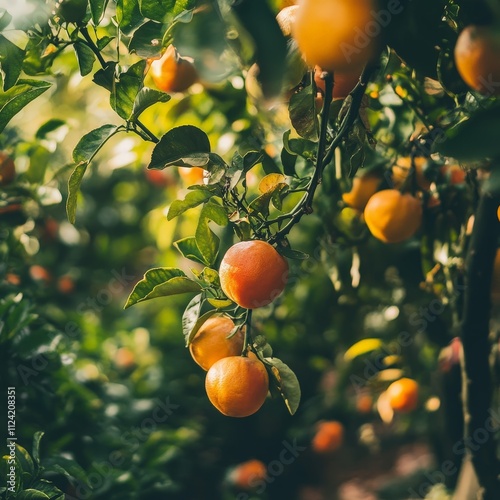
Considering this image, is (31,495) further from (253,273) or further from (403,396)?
(403,396)

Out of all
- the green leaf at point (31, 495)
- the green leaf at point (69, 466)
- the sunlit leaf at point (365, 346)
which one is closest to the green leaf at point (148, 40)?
the green leaf at point (31, 495)

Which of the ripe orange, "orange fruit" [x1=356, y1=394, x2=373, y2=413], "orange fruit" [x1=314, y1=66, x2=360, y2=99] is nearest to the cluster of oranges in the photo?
the ripe orange

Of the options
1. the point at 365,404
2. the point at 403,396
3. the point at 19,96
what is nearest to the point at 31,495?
the point at 19,96

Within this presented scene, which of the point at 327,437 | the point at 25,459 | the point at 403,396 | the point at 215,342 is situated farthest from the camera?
the point at 327,437

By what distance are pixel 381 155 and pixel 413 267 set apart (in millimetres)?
329

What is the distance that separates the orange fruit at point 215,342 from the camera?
0.83 metres

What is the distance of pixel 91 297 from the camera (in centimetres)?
244

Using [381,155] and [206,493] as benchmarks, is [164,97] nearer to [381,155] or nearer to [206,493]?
[381,155]

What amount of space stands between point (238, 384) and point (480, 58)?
49 cm

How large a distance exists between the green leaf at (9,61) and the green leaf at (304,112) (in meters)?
0.44

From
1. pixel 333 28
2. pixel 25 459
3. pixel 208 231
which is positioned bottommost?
pixel 25 459

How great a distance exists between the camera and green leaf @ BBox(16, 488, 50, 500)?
88 centimetres

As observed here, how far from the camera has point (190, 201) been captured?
0.85 meters

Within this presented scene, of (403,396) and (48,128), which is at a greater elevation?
(48,128)
